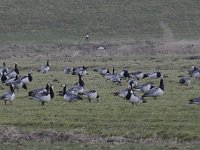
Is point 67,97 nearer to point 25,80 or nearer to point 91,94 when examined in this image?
point 91,94

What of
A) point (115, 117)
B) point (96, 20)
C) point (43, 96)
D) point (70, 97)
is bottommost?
point (115, 117)

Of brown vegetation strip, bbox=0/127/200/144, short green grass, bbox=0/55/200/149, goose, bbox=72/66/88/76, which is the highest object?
goose, bbox=72/66/88/76

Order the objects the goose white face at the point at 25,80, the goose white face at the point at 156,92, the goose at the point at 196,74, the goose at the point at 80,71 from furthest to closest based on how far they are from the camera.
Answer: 1. the goose at the point at 80,71
2. the goose at the point at 196,74
3. the goose white face at the point at 25,80
4. the goose white face at the point at 156,92

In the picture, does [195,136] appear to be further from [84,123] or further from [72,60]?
[72,60]

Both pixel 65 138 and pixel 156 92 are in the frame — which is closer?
pixel 65 138

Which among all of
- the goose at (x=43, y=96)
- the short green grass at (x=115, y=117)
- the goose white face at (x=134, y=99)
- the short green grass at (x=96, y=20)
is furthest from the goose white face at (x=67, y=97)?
the short green grass at (x=96, y=20)

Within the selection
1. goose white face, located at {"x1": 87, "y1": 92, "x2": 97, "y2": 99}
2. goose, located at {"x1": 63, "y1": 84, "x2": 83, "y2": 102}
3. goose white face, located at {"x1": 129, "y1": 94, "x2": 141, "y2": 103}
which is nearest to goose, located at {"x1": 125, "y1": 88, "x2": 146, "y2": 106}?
goose white face, located at {"x1": 129, "y1": 94, "x2": 141, "y2": 103}

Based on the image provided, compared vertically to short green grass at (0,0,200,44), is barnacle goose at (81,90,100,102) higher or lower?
lower

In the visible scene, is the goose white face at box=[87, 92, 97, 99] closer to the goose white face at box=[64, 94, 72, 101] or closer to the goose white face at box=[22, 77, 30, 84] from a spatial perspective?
the goose white face at box=[64, 94, 72, 101]

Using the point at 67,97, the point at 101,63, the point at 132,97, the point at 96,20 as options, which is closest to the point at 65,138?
the point at 132,97

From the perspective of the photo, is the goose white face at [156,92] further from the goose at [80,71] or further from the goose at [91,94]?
the goose at [80,71]

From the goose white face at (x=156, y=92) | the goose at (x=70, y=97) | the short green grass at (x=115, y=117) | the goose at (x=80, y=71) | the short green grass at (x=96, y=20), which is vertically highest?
the short green grass at (x=96, y=20)

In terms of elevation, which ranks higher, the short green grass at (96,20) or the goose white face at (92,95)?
the short green grass at (96,20)

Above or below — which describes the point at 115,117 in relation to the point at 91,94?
below
